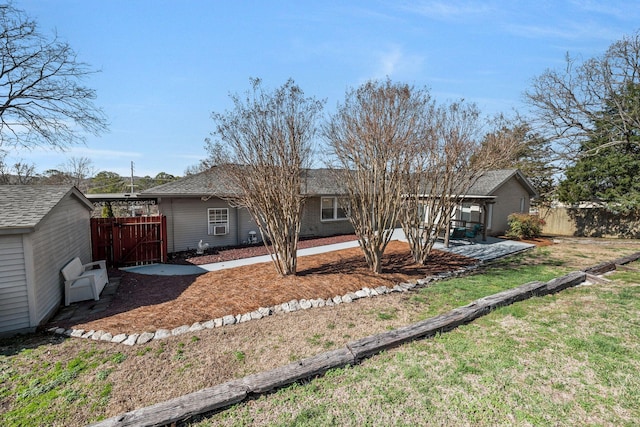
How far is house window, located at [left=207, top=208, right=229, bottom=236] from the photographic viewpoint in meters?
12.0

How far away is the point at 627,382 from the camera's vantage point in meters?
3.51

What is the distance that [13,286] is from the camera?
4.83 metres

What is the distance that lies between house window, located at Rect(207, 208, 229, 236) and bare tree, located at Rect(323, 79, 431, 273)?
6.34 metres

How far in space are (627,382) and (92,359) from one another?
7.10 metres

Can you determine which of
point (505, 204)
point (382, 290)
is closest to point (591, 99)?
point (505, 204)

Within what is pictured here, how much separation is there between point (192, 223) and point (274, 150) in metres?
6.26

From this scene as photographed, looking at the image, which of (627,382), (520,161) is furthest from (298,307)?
(520,161)

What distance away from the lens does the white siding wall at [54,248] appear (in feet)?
17.0

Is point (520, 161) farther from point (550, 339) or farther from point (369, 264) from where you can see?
point (550, 339)

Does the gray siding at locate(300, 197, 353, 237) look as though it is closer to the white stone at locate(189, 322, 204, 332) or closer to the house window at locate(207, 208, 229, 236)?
the house window at locate(207, 208, 229, 236)

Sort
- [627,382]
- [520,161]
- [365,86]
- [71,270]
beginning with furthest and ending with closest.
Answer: [520,161] < [365,86] < [71,270] < [627,382]

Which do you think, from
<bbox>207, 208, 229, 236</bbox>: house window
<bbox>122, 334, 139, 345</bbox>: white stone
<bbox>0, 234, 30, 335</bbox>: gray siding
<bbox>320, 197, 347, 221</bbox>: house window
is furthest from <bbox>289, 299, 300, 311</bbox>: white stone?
<bbox>320, 197, 347, 221</bbox>: house window

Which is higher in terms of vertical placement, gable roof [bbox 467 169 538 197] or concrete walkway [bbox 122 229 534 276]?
gable roof [bbox 467 169 538 197]

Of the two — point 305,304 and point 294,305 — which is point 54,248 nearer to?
point 294,305
